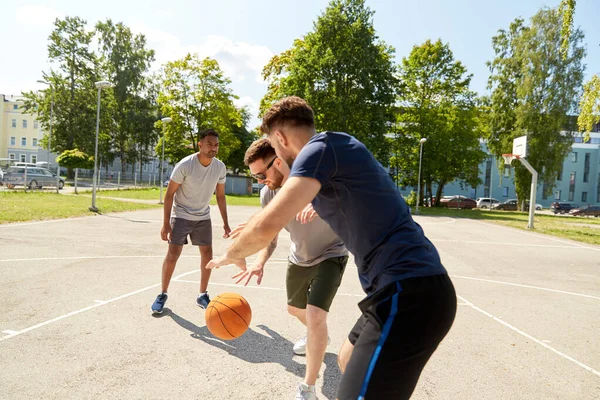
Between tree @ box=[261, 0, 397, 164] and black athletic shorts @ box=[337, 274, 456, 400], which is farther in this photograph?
tree @ box=[261, 0, 397, 164]

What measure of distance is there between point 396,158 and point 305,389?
1822 inches

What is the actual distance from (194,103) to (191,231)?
46366 mm

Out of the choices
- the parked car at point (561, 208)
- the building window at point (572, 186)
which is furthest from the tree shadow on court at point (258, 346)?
the building window at point (572, 186)

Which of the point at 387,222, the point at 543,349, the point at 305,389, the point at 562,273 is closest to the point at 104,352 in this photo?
the point at 305,389

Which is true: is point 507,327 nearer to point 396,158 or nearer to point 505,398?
point 505,398

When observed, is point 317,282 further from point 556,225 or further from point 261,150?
point 556,225

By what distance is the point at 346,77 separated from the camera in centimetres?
3791

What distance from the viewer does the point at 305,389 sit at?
319 cm

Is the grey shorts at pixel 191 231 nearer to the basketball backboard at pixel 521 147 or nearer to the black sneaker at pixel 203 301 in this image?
the black sneaker at pixel 203 301

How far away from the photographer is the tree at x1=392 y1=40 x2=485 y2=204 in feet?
146

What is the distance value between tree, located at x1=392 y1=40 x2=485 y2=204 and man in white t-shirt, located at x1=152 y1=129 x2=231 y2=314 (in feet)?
134

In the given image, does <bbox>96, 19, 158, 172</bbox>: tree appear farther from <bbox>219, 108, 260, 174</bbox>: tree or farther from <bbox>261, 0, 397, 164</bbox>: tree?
<bbox>261, 0, 397, 164</bbox>: tree

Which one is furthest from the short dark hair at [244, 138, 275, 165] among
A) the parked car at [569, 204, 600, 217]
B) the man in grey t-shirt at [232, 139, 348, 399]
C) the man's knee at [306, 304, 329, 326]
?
the parked car at [569, 204, 600, 217]

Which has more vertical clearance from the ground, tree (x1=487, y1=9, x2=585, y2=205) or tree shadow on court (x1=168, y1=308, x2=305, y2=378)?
tree (x1=487, y1=9, x2=585, y2=205)
